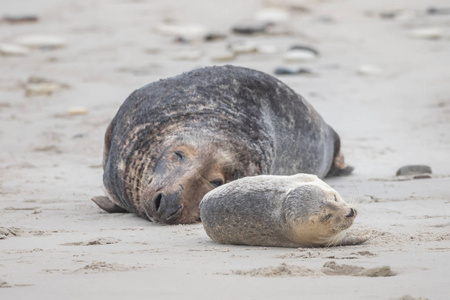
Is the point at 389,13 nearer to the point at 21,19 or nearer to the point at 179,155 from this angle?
the point at 21,19

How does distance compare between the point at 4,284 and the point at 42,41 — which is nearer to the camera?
the point at 4,284

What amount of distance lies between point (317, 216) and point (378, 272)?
929mm

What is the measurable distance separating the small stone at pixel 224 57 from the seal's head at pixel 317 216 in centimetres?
882

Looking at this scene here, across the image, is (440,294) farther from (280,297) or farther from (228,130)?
(228,130)

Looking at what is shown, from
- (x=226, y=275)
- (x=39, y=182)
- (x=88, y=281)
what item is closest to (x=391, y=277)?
(x=226, y=275)

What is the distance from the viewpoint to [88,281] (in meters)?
3.74

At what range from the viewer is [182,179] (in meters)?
5.88

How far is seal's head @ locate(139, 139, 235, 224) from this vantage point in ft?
19.1

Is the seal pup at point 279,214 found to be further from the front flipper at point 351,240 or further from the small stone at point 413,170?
the small stone at point 413,170

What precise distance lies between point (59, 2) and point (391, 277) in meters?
15.8

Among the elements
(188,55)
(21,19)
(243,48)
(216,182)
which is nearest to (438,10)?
(243,48)

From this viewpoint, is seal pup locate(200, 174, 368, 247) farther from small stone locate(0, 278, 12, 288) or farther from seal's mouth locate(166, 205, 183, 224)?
small stone locate(0, 278, 12, 288)

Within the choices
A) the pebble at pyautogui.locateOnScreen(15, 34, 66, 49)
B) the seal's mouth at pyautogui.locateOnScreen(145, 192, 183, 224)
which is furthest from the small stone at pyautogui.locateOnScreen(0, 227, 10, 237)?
the pebble at pyautogui.locateOnScreen(15, 34, 66, 49)

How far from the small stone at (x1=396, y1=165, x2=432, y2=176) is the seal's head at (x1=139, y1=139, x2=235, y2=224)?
7.30 feet
